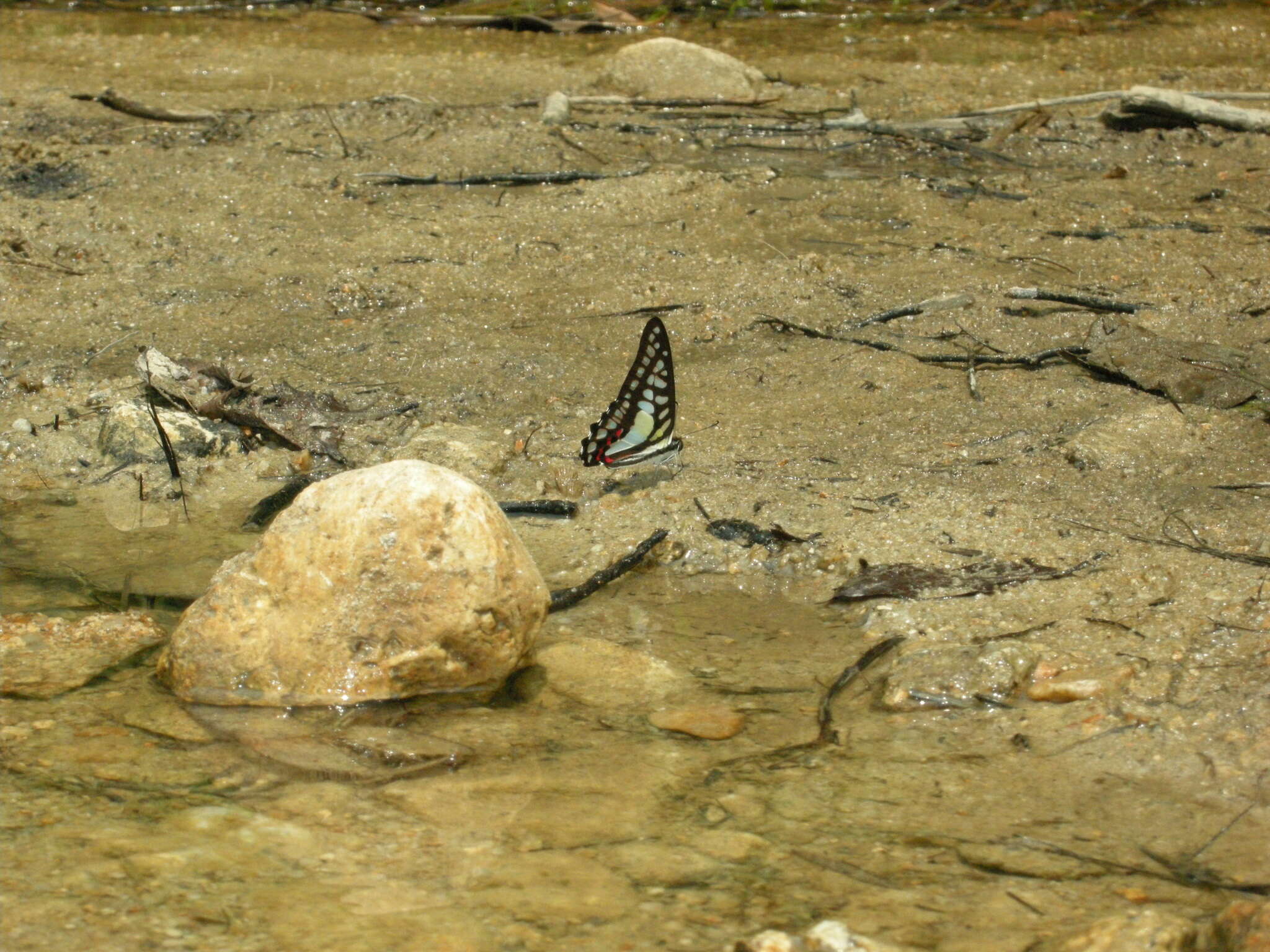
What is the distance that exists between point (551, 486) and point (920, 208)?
2.58 metres

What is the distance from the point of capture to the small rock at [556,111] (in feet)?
21.8

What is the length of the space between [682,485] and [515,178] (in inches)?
101

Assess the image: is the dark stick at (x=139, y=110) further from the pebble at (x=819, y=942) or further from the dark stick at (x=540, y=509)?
the pebble at (x=819, y=942)

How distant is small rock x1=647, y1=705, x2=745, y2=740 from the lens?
2801mm

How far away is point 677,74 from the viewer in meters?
7.21

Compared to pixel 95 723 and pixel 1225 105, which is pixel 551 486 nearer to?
pixel 95 723

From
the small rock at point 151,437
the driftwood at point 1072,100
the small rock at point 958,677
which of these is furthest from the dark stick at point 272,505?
the driftwood at point 1072,100

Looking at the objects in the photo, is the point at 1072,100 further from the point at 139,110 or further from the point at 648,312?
the point at 139,110

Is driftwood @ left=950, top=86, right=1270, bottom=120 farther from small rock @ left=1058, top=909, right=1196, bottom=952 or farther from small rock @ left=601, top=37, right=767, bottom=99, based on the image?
small rock @ left=1058, top=909, right=1196, bottom=952

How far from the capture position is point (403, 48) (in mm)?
8422

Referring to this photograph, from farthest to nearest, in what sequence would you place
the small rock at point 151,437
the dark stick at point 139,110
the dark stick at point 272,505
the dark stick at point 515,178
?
the dark stick at point 139,110 < the dark stick at point 515,178 < the small rock at point 151,437 < the dark stick at point 272,505

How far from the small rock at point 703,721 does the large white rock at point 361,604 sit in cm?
41

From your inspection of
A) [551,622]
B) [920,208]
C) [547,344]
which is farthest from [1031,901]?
[920,208]

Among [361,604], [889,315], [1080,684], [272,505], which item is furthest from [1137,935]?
[889,315]
